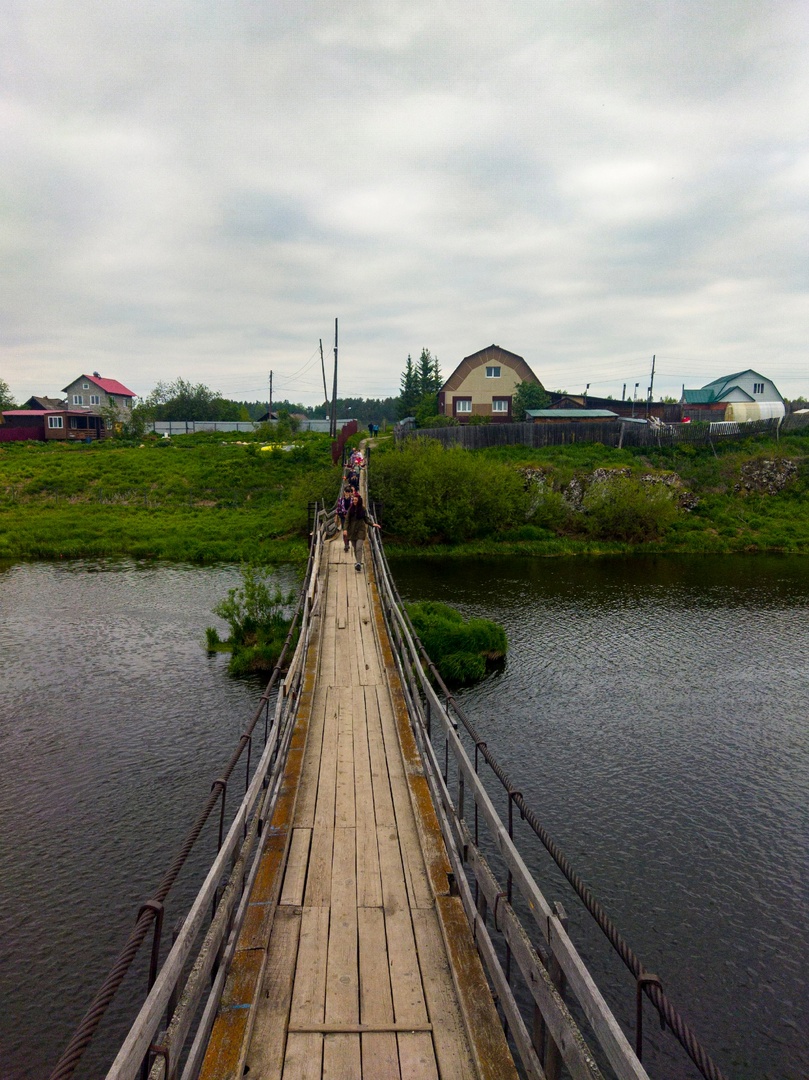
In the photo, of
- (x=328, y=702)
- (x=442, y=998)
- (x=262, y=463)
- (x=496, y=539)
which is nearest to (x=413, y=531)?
(x=496, y=539)

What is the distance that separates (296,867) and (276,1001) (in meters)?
1.98

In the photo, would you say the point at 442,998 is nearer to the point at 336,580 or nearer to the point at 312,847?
the point at 312,847

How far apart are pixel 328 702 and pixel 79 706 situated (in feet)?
33.3

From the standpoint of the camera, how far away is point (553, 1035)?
4730mm

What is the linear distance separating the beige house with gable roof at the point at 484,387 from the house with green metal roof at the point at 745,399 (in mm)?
19907

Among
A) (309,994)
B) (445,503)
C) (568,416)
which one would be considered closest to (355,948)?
(309,994)

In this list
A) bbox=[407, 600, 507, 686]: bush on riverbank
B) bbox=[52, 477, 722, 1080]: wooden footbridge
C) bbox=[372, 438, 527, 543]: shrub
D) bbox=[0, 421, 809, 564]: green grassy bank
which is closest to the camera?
bbox=[52, 477, 722, 1080]: wooden footbridge

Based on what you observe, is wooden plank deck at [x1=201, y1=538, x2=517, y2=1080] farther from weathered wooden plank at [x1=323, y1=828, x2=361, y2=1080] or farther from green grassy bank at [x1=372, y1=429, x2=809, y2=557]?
green grassy bank at [x1=372, y1=429, x2=809, y2=557]

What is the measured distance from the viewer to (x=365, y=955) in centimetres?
636

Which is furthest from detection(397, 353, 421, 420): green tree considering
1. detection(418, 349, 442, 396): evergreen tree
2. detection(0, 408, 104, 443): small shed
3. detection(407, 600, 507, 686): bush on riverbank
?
detection(407, 600, 507, 686): bush on riverbank

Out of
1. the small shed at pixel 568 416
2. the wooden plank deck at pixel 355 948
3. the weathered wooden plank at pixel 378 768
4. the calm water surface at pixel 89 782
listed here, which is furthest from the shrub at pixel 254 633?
the small shed at pixel 568 416

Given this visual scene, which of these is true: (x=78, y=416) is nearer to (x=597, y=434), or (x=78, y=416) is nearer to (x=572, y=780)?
(x=597, y=434)

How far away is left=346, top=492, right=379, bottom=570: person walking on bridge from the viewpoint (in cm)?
2488

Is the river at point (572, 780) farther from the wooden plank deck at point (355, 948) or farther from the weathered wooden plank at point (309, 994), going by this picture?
the weathered wooden plank at point (309, 994)
